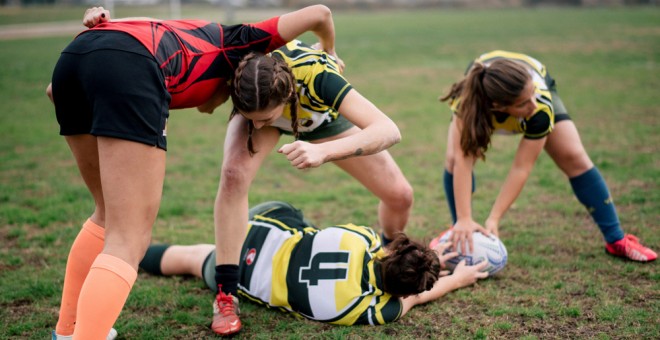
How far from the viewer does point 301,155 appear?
2.68 meters

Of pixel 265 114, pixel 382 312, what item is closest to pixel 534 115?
pixel 382 312

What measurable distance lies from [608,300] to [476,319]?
0.88 metres

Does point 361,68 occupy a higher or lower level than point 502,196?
lower

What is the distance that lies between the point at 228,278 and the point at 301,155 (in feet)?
4.52

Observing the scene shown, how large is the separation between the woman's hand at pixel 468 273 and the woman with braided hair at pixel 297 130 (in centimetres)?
54

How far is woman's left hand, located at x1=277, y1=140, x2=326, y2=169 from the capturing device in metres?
2.66

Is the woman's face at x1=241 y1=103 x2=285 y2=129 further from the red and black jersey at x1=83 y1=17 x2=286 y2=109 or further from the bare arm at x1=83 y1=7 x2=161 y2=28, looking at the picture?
the bare arm at x1=83 y1=7 x2=161 y2=28

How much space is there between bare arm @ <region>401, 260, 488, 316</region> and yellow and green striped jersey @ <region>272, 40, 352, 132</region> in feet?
4.12

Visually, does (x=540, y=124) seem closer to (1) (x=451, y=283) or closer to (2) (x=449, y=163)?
(2) (x=449, y=163)

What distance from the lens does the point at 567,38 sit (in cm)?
2147

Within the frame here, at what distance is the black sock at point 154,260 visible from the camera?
14.6 ft

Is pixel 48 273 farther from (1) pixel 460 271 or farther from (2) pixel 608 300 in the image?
(2) pixel 608 300

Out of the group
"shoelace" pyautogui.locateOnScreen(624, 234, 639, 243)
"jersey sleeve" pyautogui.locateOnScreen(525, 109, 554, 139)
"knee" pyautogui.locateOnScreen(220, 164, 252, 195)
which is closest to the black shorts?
"knee" pyautogui.locateOnScreen(220, 164, 252, 195)

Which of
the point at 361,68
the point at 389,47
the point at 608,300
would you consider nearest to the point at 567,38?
the point at 389,47
